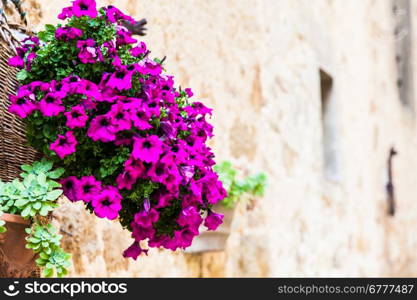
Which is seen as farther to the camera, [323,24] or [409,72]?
[409,72]

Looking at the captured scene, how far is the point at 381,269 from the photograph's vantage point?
5938 mm

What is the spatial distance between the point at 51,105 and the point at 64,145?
97 millimetres

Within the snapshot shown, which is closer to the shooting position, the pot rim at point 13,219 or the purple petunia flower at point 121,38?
the pot rim at point 13,219

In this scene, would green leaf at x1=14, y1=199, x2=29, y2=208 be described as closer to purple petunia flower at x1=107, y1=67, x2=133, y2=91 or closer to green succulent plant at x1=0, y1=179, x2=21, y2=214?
green succulent plant at x1=0, y1=179, x2=21, y2=214

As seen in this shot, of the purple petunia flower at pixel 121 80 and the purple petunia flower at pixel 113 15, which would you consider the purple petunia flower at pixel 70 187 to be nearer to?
the purple petunia flower at pixel 121 80

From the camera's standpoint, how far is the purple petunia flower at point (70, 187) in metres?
1.64

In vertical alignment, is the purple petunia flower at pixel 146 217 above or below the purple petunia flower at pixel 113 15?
below

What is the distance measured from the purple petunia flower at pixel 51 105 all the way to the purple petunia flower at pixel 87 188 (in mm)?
168

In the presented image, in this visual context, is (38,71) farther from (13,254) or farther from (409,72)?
(409,72)

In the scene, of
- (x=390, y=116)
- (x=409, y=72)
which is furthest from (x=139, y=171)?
(x=409, y=72)

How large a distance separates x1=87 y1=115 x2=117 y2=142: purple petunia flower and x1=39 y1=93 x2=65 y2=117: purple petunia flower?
0.08m

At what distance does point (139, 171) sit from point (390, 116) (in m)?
5.59

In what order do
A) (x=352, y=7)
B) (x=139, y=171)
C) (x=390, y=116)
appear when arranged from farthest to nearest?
(x=390, y=116) < (x=352, y=7) < (x=139, y=171)

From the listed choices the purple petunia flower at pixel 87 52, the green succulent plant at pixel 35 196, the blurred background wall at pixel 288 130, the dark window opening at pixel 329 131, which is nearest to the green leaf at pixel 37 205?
the green succulent plant at pixel 35 196
